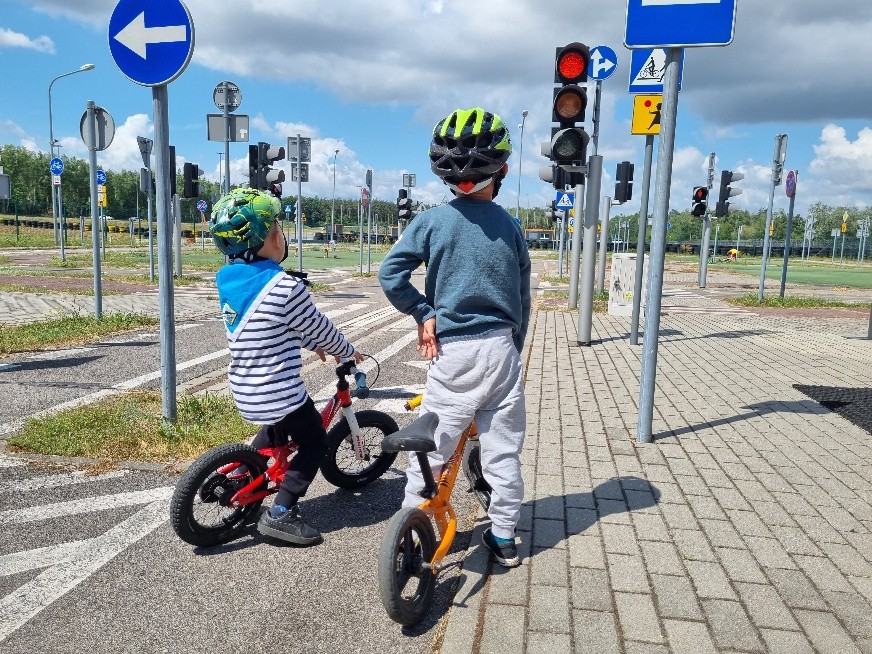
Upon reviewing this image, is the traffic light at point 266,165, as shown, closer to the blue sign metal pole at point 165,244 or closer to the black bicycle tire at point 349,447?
the blue sign metal pole at point 165,244

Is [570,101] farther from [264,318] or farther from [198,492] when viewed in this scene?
[198,492]

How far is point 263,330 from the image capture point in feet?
9.93

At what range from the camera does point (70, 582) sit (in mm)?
2883

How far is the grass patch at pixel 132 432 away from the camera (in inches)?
176

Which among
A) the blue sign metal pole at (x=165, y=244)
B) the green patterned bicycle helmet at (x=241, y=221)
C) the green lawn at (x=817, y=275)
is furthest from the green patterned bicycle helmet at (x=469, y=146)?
the green lawn at (x=817, y=275)

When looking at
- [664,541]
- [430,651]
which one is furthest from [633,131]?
[430,651]

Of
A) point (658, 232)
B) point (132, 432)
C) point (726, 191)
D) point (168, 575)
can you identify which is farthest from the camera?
point (726, 191)

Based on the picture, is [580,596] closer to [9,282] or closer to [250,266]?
[250,266]

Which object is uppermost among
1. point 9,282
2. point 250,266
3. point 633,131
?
point 633,131

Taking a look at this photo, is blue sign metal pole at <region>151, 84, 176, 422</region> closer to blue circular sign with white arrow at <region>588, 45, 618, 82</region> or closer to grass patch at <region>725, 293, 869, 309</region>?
blue circular sign with white arrow at <region>588, 45, 618, 82</region>

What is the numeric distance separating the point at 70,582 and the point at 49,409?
325 centimetres

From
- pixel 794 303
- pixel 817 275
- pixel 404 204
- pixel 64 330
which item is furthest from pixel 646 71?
pixel 817 275

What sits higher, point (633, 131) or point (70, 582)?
point (633, 131)

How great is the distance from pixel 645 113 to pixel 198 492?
23.3 feet
